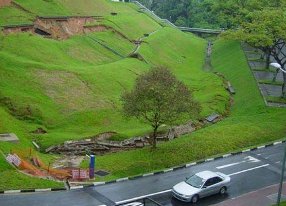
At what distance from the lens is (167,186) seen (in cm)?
3219

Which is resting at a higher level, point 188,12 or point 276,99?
point 188,12

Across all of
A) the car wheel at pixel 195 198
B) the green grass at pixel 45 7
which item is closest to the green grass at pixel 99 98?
the green grass at pixel 45 7

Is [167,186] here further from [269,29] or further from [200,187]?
[269,29]

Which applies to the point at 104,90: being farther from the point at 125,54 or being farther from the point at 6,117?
the point at 125,54

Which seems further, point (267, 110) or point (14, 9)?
point (14, 9)

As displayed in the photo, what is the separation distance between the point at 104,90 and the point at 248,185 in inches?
966

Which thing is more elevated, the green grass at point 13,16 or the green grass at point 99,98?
the green grass at point 13,16

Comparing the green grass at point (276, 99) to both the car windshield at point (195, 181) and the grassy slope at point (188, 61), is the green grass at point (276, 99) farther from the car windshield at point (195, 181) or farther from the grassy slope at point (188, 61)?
the car windshield at point (195, 181)

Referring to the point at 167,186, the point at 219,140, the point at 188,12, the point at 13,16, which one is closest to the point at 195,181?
the point at 167,186

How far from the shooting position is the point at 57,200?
94.8 ft

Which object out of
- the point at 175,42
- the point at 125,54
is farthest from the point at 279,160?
the point at 175,42

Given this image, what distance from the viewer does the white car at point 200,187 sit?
29.4 meters

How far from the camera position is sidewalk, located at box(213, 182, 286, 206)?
29.9m

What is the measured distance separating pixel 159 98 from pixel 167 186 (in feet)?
22.5
